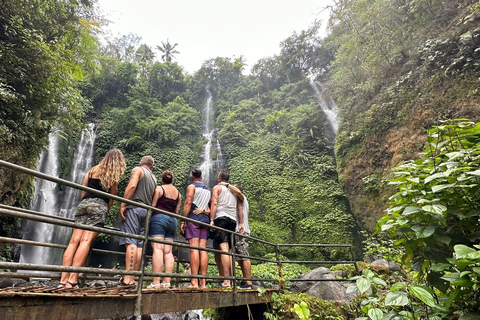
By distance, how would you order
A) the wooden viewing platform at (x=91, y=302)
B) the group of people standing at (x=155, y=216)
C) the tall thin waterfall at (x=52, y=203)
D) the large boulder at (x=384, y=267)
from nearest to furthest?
the wooden viewing platform at (x=91, y=302), the group of people standing at (x=155, y=216), the large boulder at (x=384, y=267), the tall thin waterfall at (x=52, y=203)

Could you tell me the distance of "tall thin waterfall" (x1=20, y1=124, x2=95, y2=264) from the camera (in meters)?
11.1

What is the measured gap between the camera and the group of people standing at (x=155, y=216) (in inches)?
105

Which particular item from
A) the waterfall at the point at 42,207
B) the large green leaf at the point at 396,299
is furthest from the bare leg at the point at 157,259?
the waterfall at the point at 42,207

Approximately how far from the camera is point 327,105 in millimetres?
20484

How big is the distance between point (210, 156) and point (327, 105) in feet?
35.2

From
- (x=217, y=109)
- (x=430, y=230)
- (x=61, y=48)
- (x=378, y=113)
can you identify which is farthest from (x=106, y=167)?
(x=217, y=109)

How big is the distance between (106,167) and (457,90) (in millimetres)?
9806

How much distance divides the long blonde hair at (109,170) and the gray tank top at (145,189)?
0.28 m

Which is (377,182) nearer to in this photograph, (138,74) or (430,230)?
(430,230)

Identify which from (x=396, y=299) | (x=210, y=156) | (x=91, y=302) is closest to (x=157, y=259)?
(x=91, y=302)

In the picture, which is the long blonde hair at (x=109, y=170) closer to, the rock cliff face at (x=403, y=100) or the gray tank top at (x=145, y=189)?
the gray tank top at (x=145, y=189)

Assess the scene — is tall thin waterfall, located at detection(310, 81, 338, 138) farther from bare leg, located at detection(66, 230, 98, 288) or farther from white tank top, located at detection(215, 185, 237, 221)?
bare leg, located at detection(66, 230, 98, 288)

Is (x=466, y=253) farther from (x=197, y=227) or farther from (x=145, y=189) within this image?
(x=145, y=189)

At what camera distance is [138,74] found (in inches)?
967
